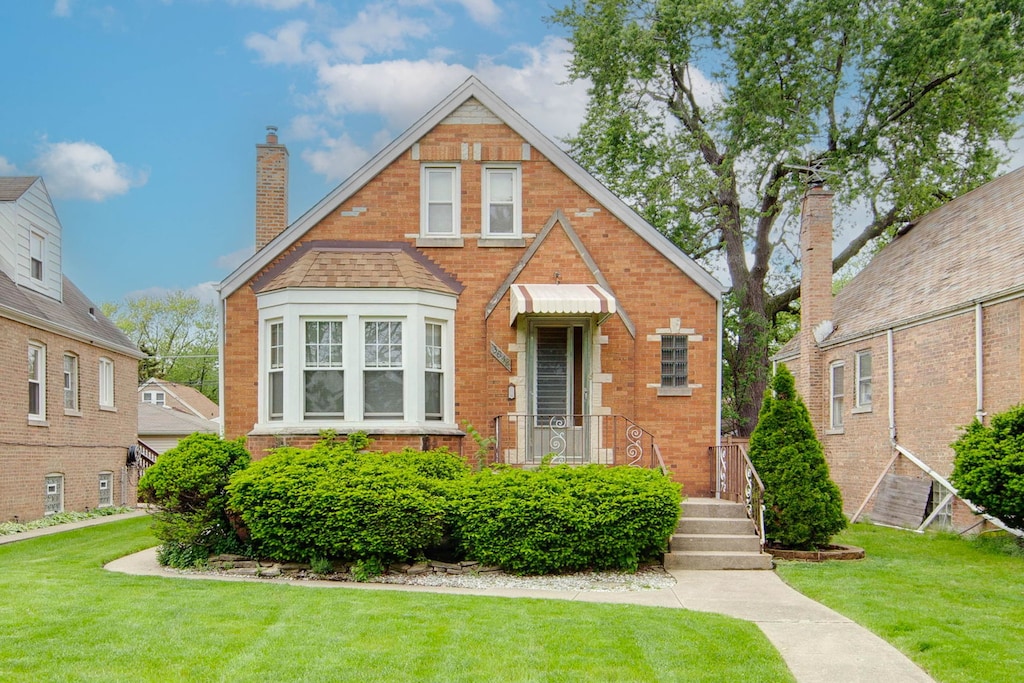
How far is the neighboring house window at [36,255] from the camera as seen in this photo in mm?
21312

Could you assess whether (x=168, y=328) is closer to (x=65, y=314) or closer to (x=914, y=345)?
(x=65, y=314)

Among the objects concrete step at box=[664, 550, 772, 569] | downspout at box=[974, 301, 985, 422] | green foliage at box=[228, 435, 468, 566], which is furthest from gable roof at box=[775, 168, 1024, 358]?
green foliage at box=[228, 435, 468, 566]

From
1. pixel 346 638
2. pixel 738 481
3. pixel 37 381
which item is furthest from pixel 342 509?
pixel 37 381

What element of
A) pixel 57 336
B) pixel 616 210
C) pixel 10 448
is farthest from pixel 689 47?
pixel 10 448

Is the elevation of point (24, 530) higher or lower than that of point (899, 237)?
lower

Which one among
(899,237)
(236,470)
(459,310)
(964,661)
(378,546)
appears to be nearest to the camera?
(964,661)

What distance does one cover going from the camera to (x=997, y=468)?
12.6 m

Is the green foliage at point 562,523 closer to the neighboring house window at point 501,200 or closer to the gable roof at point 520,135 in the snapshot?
the gable roof at point 520,135

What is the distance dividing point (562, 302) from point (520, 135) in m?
3.36

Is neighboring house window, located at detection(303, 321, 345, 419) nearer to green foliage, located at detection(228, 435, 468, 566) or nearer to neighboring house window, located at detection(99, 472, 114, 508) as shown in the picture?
green foliage, located at detection(228, 435, 468, 566)

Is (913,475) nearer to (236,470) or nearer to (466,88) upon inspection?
(466,88)

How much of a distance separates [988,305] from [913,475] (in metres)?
4.20

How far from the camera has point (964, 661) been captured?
755 cm

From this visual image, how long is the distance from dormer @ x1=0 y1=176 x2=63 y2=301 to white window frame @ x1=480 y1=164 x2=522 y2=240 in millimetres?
11268
